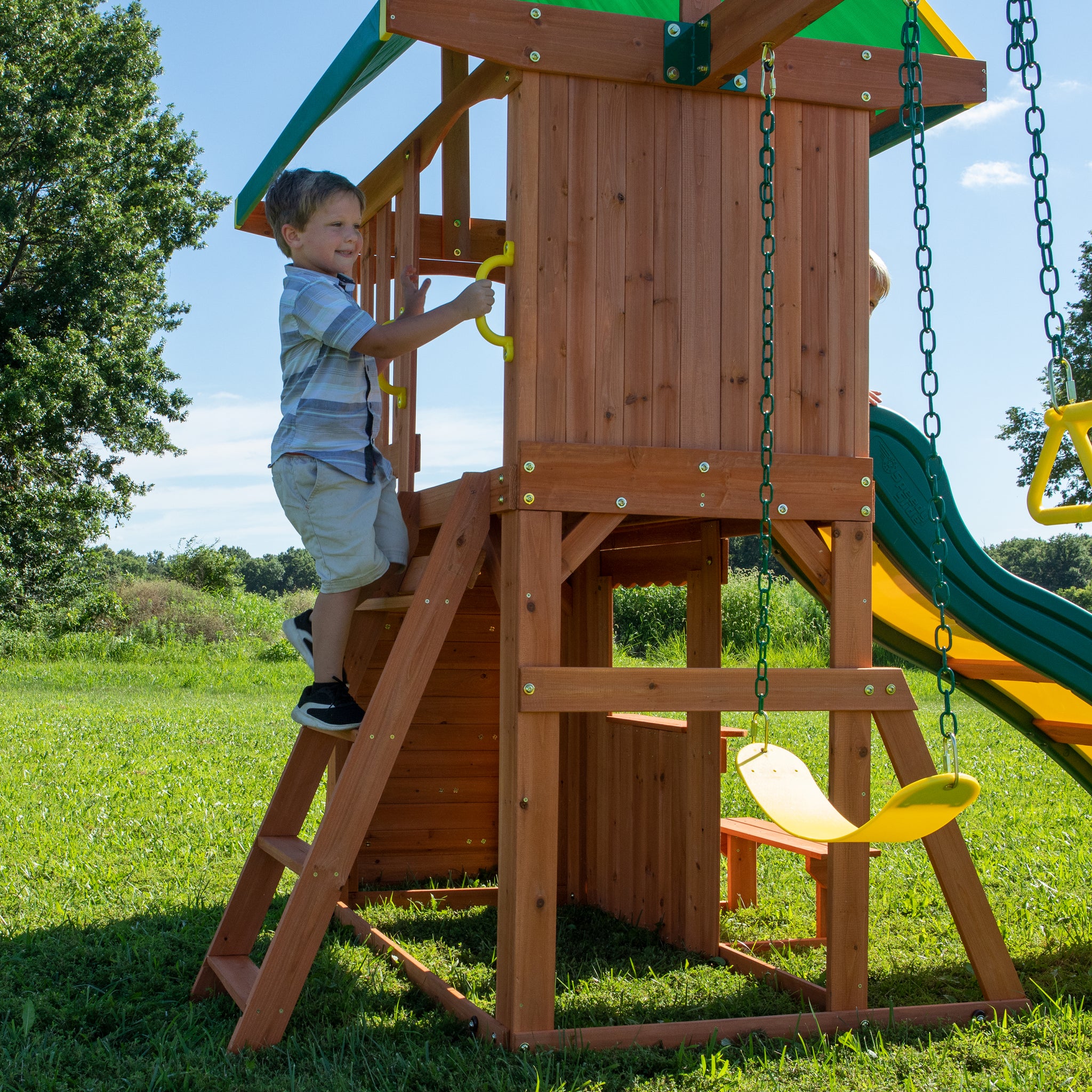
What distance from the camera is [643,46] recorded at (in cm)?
374

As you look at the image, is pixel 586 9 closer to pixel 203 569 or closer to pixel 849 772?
pixel 849 772

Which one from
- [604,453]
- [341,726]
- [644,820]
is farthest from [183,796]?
[604,453]

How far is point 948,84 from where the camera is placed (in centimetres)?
418

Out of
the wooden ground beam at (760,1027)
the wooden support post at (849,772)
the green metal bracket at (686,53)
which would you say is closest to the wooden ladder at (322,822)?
the wooden ground beam at (760,1027)

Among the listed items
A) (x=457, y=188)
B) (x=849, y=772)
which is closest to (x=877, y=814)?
(x=849, y=772)

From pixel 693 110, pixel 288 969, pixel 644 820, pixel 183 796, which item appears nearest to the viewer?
pixel 288 969

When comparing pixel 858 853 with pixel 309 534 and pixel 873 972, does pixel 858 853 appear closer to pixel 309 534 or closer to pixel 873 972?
pixel 873 972

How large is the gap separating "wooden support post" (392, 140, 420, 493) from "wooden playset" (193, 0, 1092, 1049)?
0.01 m

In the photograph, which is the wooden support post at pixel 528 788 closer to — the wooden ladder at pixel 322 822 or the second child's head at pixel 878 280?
the wooden ladder at pixel 322 822

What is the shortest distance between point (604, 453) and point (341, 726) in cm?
117

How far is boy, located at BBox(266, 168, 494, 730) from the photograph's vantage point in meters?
3.70

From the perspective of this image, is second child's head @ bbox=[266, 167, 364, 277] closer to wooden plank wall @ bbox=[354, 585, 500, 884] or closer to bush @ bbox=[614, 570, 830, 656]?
wooden plank wall @ bbox=[354, 585, 500, 884]

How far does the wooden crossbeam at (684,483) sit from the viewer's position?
3576 millimetres

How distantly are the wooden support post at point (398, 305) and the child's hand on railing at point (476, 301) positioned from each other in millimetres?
807
